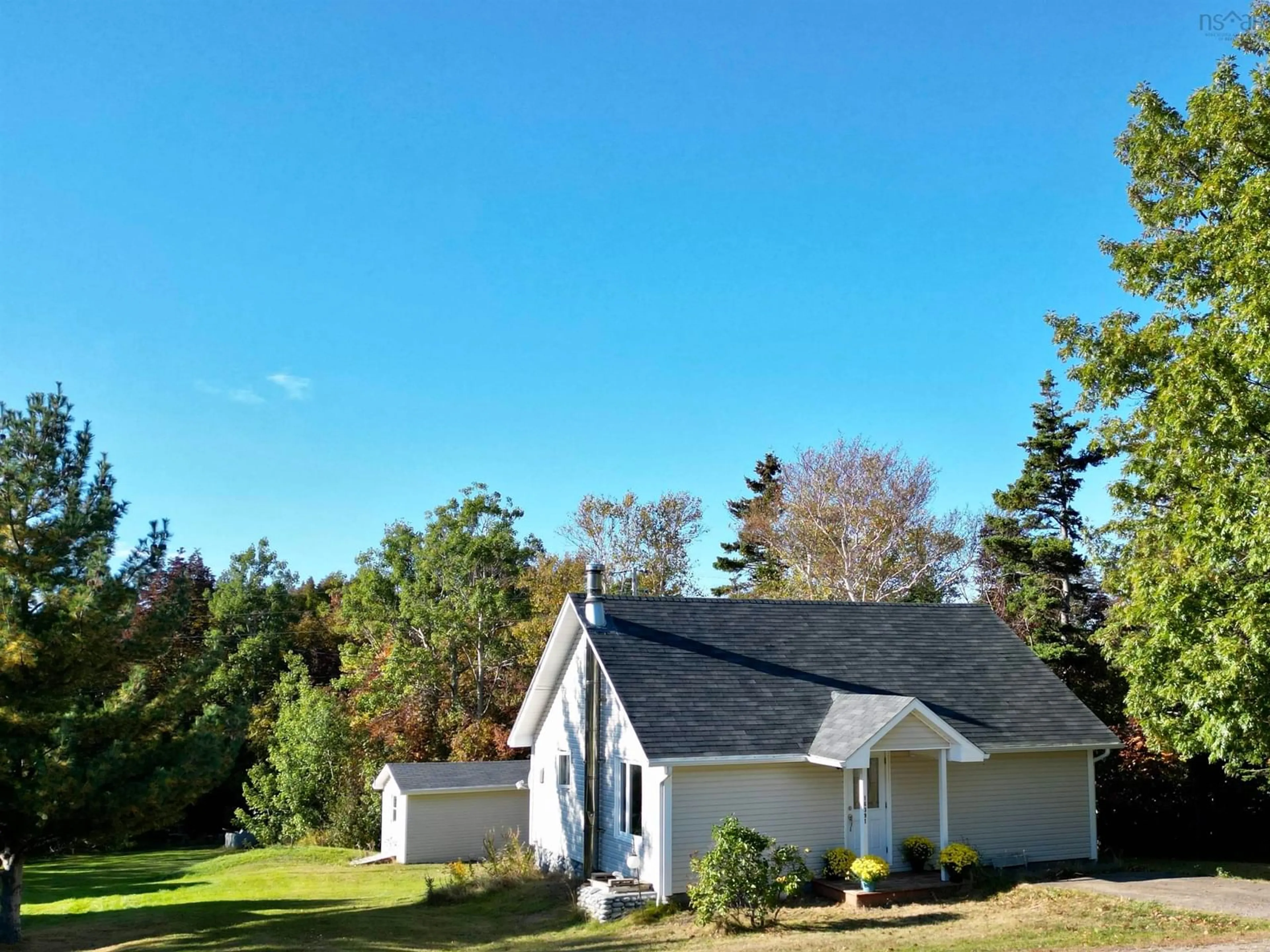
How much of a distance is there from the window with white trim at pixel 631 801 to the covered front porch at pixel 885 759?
3414mm

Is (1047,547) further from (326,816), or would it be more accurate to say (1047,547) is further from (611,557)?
(326,816)

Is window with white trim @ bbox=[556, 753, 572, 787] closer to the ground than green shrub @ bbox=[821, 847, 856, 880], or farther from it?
farther from it

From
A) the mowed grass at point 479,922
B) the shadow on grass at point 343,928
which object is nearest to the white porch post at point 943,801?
the mowed grass at point 479,922

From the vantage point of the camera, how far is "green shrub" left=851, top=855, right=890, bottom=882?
1703 centimetres

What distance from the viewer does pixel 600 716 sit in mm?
20891

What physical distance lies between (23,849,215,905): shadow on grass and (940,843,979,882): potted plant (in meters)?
21.2

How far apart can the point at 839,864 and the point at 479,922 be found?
6787mm

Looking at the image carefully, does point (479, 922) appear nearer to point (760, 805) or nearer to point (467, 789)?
point (760, 805)

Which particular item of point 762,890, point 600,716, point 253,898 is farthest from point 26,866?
point 762,890

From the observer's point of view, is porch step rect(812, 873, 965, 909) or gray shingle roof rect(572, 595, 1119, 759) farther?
gray shingle roof rect(572, 595, 1119, 759)

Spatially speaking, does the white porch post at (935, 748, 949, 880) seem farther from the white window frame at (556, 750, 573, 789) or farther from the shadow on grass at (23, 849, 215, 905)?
the shadow on grass at (23, 849, 215, 905)

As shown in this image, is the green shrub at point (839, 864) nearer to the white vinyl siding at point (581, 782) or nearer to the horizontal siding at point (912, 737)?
the horizontal siding at point (912, 737)

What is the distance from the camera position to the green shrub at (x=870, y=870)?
671 inches

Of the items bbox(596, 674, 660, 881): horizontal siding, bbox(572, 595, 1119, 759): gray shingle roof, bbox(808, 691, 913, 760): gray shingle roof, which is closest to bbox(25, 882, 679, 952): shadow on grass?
bbox(596, 674, 660, 881): horizontal siding
